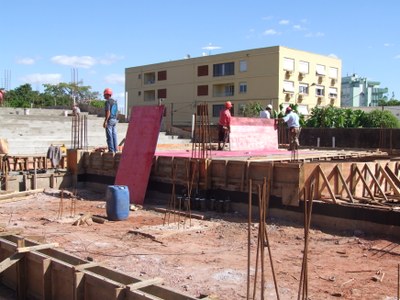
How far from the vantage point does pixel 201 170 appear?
1151 centimetres

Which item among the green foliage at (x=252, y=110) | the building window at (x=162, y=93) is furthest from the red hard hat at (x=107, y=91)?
the building window at (x=162, y=93)

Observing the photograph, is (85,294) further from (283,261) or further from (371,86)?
(371,86)

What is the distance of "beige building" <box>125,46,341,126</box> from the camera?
51.2 metres

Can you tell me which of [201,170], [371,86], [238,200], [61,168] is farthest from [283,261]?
[371,86]

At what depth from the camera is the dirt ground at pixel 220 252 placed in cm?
→ 602

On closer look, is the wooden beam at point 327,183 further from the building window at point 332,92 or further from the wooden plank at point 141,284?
the building window at point 332,92

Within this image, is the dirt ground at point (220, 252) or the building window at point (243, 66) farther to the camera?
the building window at point (243, 66)

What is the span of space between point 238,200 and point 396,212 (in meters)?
3.65

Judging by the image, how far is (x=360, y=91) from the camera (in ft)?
424

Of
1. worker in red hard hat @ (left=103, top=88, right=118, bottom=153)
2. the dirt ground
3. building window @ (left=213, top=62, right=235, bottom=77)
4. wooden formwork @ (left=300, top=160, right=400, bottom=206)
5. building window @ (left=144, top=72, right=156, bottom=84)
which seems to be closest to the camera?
the dirt ground

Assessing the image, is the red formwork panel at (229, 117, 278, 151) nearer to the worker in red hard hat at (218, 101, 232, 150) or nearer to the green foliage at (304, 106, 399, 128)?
the worker in red hard hat at (218, 101, 232, 150)

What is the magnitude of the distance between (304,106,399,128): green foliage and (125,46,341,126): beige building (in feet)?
36.8

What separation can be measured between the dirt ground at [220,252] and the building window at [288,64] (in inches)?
1666

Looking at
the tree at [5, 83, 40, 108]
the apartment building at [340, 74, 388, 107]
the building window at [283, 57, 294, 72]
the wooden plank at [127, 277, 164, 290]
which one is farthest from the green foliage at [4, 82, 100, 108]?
the apartment building at [340, 74, 388, 107]
